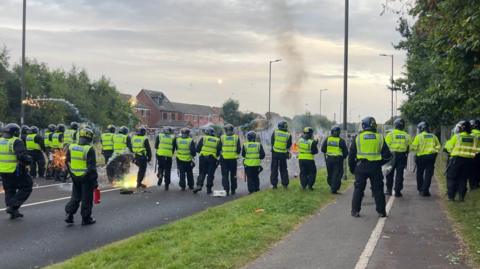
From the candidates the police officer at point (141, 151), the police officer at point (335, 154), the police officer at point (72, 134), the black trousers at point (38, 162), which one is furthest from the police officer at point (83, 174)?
the black trousers at point (38, 162)

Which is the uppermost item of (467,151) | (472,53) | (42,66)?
(42,66)

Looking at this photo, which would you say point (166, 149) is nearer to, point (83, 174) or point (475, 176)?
point (83, 174)

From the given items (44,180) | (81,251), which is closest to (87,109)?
(44,180)

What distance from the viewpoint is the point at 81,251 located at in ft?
25.1

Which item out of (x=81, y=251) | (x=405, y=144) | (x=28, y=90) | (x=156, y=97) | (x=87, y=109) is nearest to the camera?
(x=81, y=251)

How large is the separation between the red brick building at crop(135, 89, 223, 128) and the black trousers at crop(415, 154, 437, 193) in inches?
2665

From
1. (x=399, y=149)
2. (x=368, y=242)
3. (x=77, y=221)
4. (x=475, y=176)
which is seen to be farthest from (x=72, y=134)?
(x=475, y=176)

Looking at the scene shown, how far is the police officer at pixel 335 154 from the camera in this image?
13.3 metres

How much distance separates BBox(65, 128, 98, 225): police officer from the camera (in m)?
9.35

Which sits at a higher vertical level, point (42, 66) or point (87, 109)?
point (42, 66)

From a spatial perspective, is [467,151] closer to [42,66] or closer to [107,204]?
[107,204]

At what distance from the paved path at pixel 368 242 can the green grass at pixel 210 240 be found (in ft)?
0.92

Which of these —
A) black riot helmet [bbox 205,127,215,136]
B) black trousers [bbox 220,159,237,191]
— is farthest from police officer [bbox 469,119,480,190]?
black riot helmet [bbox 205,127,215,136]

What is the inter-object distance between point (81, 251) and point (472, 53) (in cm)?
706
